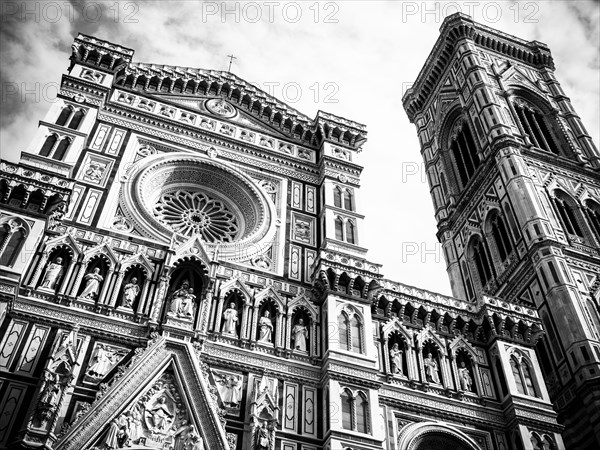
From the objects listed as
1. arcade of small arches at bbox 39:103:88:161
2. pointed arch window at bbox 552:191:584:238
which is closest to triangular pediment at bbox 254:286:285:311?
arcade of small arches at bbox 39:103:88:161

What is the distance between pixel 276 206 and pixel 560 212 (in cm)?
1136

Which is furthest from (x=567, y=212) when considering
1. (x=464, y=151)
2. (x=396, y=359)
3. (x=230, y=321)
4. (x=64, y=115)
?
(x=64, y=115)

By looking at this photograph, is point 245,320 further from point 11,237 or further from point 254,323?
point 11,237

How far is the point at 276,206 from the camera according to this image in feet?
57.0

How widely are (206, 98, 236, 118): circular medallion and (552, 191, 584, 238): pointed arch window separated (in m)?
11.9

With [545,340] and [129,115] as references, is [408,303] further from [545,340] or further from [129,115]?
[129,115]

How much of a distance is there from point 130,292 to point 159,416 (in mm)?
2875

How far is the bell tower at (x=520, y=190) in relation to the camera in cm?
1828

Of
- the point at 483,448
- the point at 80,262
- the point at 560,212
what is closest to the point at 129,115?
the point at 80,262

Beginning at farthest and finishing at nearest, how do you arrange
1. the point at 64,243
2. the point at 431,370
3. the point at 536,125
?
the point at 536,125
the point at 431,370
the point at 64,243

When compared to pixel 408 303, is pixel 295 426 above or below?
below

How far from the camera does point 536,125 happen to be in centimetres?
2792

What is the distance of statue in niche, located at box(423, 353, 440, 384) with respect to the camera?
14872mm

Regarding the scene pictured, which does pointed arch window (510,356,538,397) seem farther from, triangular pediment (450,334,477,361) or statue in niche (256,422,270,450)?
statue in niche (256,422,270,450)
